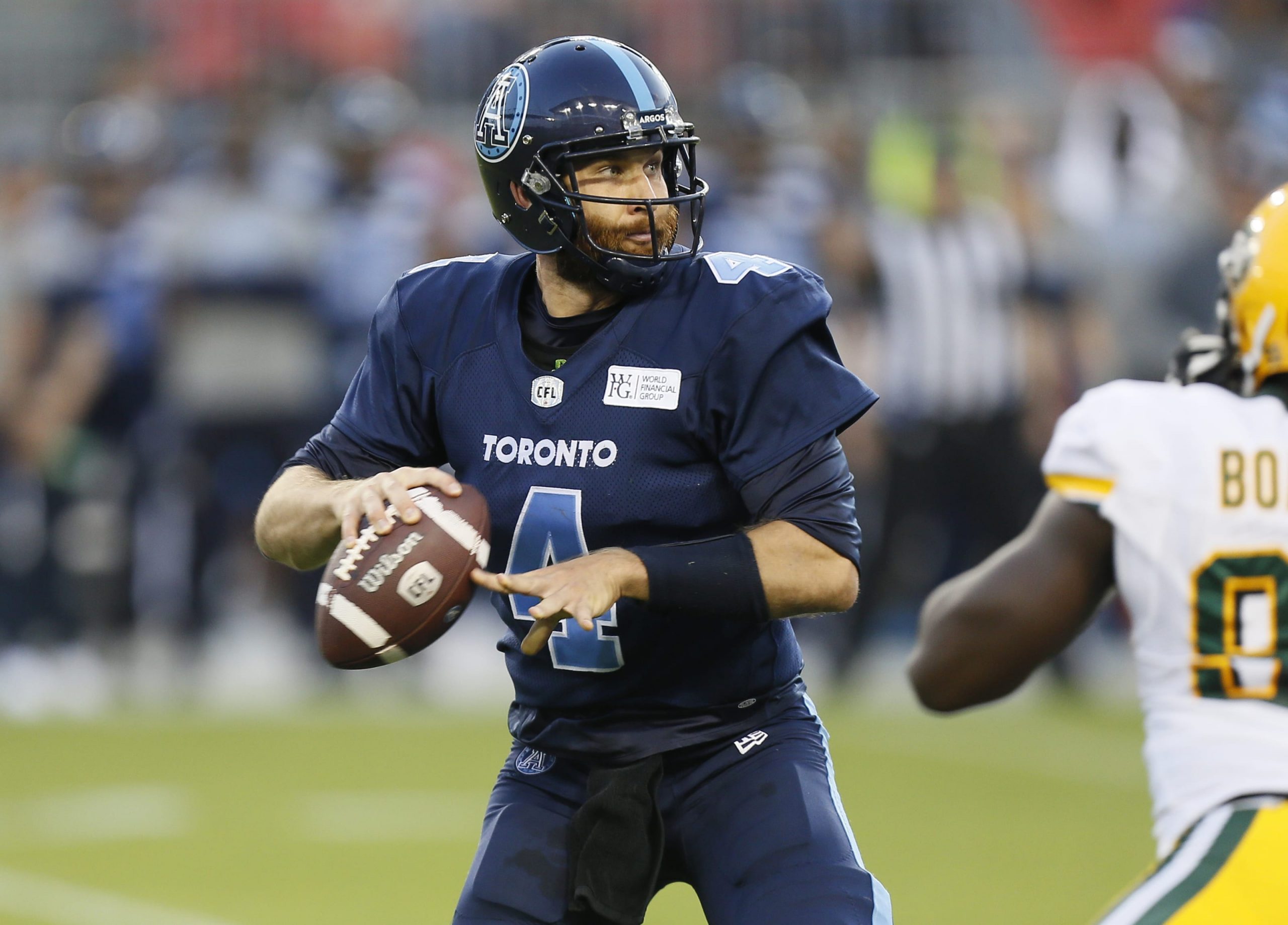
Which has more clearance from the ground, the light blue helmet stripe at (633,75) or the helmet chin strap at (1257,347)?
the light blue helmet stripe at (633,75)

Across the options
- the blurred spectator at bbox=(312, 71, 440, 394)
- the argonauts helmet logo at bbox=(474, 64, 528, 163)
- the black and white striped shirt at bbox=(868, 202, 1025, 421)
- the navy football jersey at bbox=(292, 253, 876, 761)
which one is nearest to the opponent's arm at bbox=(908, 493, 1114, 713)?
the navy football jersey at bbox=(292, 253, 876, 761)

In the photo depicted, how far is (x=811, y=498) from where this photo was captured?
2.99 m

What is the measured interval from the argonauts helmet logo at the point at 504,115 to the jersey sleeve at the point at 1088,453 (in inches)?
42.7

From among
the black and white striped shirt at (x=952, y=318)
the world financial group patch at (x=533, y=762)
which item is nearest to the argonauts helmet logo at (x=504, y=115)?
the world financial group patch at (x=533, y=762)

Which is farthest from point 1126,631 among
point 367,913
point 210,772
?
point 367,913

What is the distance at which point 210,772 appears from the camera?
7.16 m

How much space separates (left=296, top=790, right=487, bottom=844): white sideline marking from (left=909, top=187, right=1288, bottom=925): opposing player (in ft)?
12.0

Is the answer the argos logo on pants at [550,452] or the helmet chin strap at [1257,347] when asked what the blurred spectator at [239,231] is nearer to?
the argos logo on pants at [550,452]

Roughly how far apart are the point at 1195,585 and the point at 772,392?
75 centimetres

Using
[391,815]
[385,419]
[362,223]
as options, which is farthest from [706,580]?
[362,223]

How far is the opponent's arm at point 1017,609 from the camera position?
2.73 meters

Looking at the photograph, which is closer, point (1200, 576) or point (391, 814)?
point (1200, 576)

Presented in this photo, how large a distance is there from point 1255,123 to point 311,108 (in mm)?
5371

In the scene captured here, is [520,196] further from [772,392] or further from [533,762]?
[533,762]
